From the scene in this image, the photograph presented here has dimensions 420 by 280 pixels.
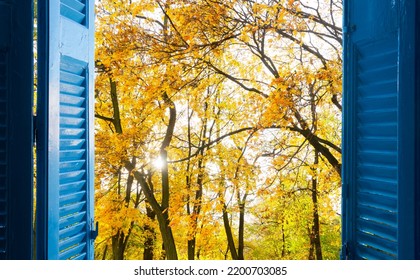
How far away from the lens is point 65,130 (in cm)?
171

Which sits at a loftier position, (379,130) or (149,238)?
(379,130)

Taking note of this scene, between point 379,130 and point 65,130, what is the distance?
3.97 ft

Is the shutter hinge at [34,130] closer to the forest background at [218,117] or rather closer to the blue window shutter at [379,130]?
the blue window shutter at [379,130]

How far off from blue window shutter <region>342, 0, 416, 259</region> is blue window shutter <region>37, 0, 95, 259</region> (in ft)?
3.65

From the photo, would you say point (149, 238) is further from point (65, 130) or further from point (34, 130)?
point (34, 130)

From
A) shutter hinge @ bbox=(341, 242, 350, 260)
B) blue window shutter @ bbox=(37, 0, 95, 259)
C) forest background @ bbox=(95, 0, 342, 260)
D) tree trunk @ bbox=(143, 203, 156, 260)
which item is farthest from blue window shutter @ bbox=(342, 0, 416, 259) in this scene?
tree trunk @ bbox=(143, 203, 156, 260)

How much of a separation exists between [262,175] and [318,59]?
6.93 ft
